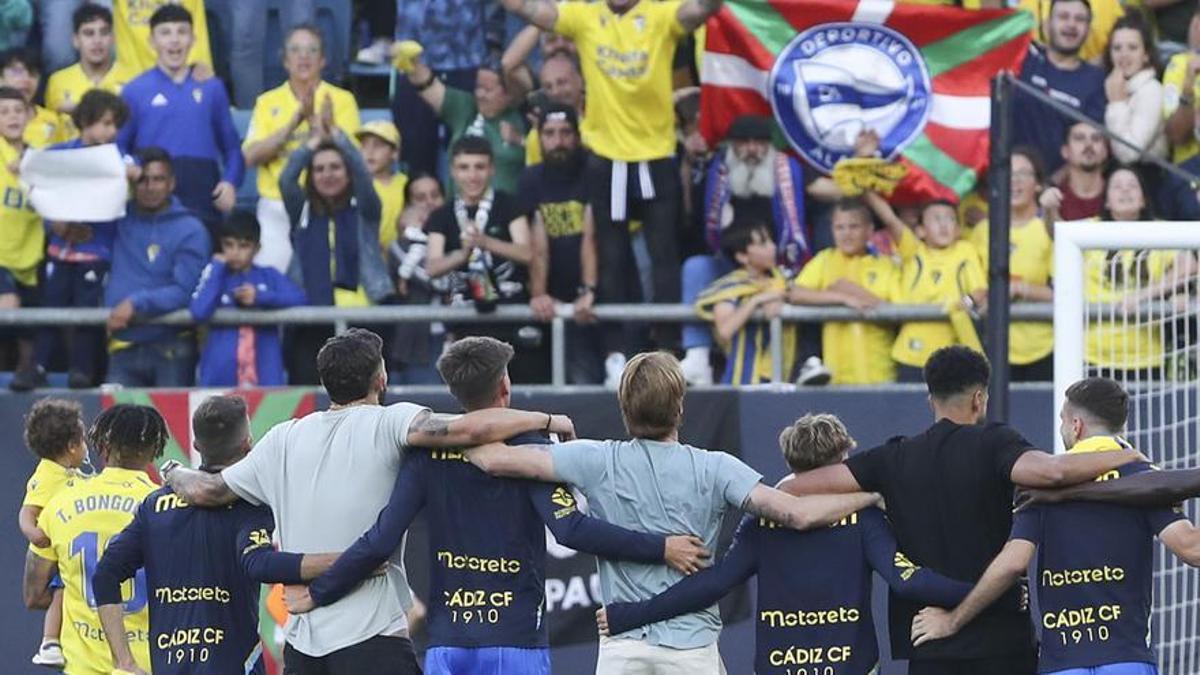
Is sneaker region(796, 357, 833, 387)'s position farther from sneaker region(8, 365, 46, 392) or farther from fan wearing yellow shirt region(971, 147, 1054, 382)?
sneaker region(8, 365, 46, 392)

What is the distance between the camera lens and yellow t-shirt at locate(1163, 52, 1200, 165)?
1345 centimetres

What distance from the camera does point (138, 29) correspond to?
14695 millimetres

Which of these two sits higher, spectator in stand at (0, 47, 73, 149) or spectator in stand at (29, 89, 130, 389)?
spectator in stand at (0, 47, 73, 149)

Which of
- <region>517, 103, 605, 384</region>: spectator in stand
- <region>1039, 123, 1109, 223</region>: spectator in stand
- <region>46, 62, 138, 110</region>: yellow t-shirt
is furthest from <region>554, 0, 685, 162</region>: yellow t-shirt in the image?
<region>46, 62, 138, 110</region>: yellow t-shirt

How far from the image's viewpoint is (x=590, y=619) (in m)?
13.2

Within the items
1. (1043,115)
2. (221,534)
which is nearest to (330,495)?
(221,534)

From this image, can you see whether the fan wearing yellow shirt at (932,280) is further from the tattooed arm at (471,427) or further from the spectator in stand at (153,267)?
the tattooed arm at (471,427)

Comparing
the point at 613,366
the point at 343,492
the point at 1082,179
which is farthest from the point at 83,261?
the point at 1082,179

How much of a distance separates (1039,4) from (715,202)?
8.72 ft

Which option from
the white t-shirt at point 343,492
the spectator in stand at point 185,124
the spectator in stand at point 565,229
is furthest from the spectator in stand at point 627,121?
the white t-shirt at point 343,492

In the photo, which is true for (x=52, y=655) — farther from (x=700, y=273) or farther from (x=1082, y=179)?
(x=1082, y=179)

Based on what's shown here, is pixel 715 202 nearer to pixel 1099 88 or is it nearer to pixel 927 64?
pixel 927 64

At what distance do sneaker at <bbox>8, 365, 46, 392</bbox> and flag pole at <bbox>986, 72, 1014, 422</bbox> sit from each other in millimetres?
5548

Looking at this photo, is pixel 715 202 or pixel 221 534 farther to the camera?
pixel 715 202
